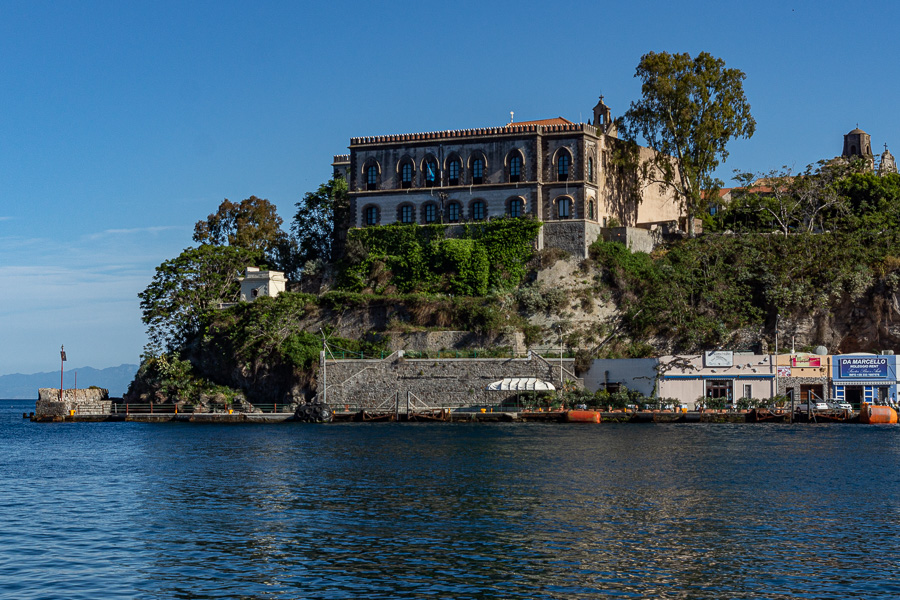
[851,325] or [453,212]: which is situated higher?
[453,212]

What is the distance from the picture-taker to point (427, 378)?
73.8 metres

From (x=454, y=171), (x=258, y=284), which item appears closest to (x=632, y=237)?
(x=454, y=171)

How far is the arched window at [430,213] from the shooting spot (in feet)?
275

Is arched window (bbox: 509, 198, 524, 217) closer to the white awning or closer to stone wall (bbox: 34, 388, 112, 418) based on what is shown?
the white awning

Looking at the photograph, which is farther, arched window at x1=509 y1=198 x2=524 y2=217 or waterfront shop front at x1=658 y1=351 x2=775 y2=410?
arched window at x1=509 y1=198 x2=524 y2=217

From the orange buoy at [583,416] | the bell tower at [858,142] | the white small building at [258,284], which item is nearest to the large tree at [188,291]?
the white small building at [258,284]

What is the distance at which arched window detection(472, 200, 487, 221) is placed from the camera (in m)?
82.5

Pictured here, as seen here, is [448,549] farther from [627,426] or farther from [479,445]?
[627,426]

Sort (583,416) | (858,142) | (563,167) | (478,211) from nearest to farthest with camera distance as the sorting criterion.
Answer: (583,416)
(563,167)
(478,211)
(858,142)

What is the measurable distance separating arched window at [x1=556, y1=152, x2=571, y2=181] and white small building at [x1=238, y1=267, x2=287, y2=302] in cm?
2446

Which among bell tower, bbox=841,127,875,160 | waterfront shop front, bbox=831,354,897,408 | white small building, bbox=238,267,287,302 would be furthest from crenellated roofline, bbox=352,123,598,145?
bell tower, bbox=841,127,875,160

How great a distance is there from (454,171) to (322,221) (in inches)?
605

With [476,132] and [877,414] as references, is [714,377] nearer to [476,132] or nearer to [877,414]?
[877,414]

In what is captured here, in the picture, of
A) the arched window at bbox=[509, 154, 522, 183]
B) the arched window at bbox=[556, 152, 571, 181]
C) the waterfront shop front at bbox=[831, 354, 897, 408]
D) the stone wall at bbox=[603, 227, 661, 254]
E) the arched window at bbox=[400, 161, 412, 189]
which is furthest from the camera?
the arched window at bbox=[400, 161, 412, 189]
